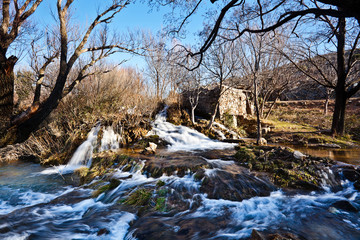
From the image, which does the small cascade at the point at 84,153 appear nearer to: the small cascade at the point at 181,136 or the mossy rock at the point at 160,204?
the small cascade at the point at 181,136

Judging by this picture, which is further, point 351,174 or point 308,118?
point 308,118

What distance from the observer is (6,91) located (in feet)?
10.5

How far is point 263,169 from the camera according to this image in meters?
5.33

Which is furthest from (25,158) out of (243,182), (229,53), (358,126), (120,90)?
(358,126)

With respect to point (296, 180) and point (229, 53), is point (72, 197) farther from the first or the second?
point (229, 53)

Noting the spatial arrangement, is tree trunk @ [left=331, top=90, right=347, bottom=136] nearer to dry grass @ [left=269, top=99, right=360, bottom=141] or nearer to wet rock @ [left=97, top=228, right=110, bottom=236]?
dry grass @ [left=269, top=99, right=360, bottom=141]

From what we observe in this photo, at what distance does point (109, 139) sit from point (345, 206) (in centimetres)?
879

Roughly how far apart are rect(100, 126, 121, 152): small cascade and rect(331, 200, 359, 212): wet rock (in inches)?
328

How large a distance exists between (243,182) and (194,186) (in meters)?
1.31

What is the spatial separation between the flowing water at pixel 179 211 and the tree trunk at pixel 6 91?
77.6 inches

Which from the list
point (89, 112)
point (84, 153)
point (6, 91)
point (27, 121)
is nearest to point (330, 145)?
point (84, 153)

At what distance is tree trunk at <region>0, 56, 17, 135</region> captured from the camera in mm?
3152

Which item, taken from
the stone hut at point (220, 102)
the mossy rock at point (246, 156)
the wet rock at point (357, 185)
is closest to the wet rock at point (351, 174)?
the wet rock at point (357, 185)

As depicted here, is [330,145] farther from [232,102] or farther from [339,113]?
[232,102]
